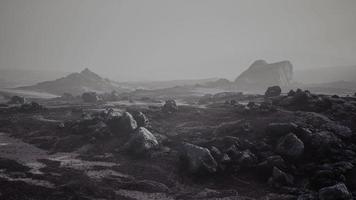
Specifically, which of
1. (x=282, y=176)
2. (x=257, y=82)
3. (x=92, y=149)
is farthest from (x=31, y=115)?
(x=257, y=82)

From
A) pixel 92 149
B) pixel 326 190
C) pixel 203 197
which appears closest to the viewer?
pixel 326 190

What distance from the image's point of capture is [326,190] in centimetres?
2097

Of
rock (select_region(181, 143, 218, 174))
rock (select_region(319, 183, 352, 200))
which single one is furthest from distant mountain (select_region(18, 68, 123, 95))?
rock (select_region(319, 183, 352, 200))

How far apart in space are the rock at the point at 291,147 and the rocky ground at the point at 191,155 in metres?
0.09

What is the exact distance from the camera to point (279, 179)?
974 inches

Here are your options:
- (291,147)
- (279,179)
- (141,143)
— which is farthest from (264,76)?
(279,179)

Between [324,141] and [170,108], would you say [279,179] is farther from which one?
[170,108]

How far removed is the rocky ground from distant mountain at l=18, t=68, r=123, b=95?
56199 mm

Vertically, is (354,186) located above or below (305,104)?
below

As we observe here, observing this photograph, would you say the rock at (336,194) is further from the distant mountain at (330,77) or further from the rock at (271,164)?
the distant mountain at (330,77)

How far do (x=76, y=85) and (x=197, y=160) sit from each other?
292 ft

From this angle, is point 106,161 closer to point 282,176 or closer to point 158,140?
point 158,140

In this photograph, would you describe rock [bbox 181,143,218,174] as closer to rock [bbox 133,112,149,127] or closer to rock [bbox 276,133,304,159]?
rock [bbox 276,133,304,159]

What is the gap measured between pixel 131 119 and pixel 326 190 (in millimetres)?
23755
